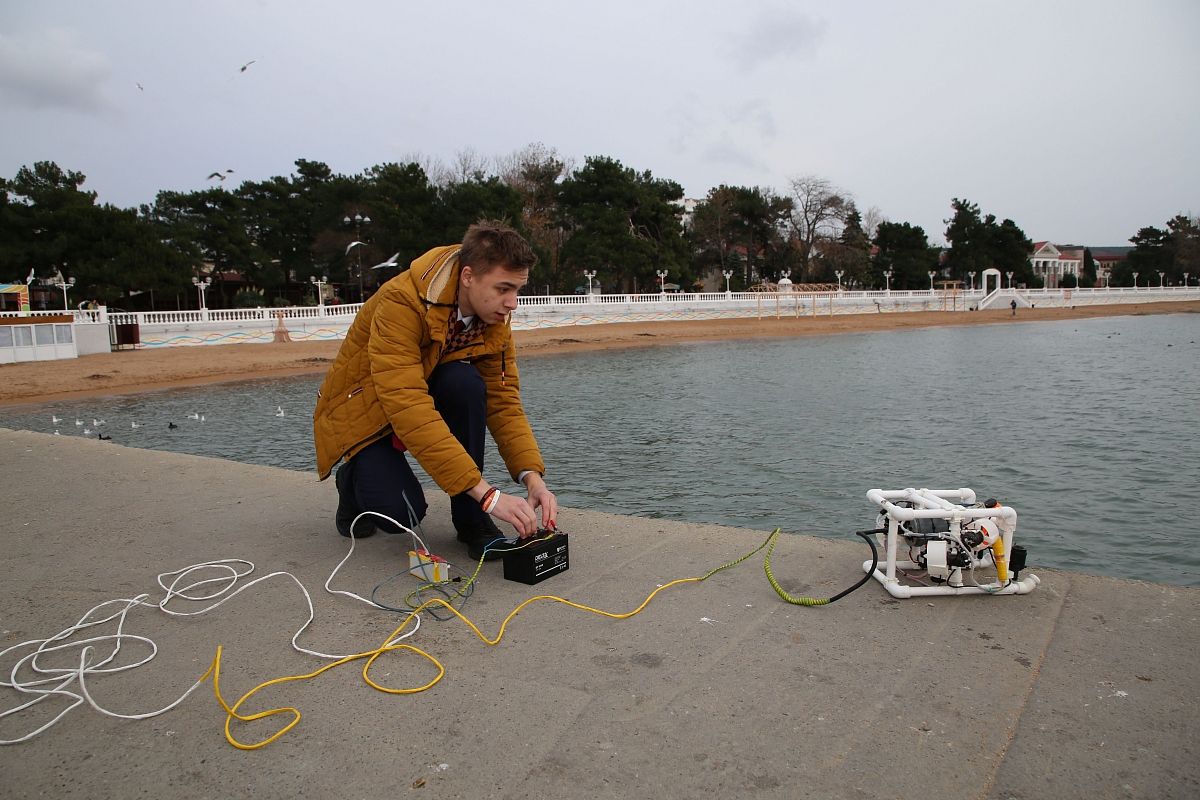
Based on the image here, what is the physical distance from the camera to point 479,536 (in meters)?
3.53

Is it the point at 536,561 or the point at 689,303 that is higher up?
the point at 689,303

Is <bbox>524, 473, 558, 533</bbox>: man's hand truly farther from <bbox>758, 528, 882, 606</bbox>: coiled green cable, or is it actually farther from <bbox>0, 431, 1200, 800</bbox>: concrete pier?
<bbox>758, 528, 882, 606</bbox>: coiled green cable

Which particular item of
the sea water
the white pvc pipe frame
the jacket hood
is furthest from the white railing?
the white pvc pipe frame

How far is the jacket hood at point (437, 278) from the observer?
3164 mm

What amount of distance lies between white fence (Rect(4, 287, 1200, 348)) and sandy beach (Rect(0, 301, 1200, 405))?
6.25 ft

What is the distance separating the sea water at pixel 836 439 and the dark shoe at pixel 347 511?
2526 millimetres

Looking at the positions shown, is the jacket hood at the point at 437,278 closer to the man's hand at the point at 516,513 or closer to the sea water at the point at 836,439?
the man's hand at the point at 516,513

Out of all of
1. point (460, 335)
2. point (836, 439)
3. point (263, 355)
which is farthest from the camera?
point (263, 355)

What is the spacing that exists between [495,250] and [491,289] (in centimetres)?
16

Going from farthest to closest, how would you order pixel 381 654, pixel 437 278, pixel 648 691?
pixel 437 278, pixel 381 654, pixel 648 691

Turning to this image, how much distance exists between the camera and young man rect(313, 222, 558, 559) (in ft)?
10.0

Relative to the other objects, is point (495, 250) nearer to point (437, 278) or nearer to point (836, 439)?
point (437, 278)

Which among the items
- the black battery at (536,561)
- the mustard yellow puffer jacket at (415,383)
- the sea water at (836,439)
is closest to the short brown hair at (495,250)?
the mustard yellow puffer jacket at (415,383)

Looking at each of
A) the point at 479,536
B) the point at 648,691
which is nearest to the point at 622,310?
the point at 479,536
